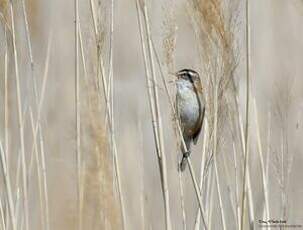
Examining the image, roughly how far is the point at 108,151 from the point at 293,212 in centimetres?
119

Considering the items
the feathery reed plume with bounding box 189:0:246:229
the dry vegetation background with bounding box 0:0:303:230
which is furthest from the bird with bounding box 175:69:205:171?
the feathery reed plume with bounding box 189:0:246:229

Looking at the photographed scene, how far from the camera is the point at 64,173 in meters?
2.56

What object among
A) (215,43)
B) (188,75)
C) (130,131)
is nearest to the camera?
(215,43)

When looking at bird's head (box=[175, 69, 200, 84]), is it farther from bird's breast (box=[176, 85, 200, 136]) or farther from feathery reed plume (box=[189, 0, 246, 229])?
feathery reed plume (box=[189, 0, 246, 229])

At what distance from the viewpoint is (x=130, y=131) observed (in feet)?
11.9

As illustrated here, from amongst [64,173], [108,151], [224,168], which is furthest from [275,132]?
[108,151]

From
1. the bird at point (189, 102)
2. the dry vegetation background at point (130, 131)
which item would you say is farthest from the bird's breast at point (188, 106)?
the dry vegetation background at point (130, 131)

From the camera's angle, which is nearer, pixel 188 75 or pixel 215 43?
pixel 215 43

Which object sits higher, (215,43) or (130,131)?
(215,43)

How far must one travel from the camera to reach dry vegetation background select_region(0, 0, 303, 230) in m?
1.89

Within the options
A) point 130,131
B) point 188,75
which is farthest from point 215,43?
point 130,131

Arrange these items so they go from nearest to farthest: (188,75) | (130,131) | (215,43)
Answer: (215,43) < (188,75) < (130,131)

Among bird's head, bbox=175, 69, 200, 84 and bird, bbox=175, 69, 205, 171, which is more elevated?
bird's head, bbox=175, 69, 200, 84

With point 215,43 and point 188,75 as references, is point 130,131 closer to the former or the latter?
point 188,75
